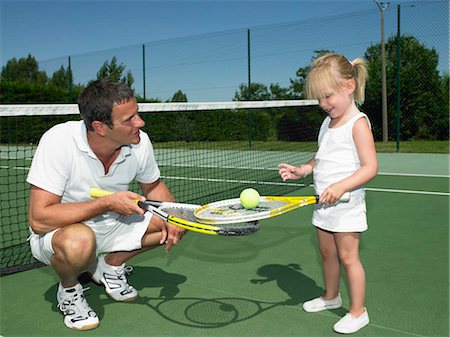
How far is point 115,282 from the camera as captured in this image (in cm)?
278

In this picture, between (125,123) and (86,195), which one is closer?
(125,123)

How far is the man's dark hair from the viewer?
2428 mm

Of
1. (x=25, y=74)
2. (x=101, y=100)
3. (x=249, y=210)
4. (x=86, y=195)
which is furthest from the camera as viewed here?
(x=25, y=74)

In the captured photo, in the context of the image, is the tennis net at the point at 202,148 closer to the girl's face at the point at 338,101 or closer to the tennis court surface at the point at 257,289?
the tennis court surface at the point at 257,289

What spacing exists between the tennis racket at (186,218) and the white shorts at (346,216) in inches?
15.6

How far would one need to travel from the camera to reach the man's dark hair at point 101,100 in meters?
2.43

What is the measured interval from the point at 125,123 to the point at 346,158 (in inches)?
41.0

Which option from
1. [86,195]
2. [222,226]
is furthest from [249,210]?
[86,195]

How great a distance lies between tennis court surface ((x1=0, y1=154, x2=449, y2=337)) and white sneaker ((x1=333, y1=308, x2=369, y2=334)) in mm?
31

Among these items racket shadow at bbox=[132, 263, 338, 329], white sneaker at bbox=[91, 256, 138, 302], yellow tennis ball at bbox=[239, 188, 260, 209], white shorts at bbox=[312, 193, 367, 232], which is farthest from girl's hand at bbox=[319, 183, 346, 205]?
white sneaker at bbox=[91, 256, 138, 302]

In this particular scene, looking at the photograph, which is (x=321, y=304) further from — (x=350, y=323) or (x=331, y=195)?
(x=331, y=195)

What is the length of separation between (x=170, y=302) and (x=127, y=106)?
104cm

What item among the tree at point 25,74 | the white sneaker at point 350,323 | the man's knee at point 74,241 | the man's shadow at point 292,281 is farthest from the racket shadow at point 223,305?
the tree at point 25,74

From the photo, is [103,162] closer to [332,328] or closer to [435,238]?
[332,328]
